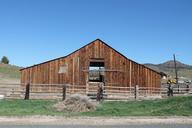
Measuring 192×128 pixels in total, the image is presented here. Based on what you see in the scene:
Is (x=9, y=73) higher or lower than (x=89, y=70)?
higher

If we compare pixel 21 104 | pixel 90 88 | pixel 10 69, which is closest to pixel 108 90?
pixel 90 88

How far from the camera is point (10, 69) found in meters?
82.1

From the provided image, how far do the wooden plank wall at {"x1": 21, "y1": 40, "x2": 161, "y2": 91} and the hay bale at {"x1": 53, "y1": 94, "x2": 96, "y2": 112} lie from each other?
1310cm

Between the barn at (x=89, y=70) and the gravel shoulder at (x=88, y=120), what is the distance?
16354 millimetres

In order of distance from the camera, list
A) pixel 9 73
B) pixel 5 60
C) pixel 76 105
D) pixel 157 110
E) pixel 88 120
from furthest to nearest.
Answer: pixel 5 60 → pixel 9 73 → pixel 76 105 → pixel 157 110 → pixel 88 120

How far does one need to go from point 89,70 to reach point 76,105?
46.2ft

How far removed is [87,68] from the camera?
36594mm

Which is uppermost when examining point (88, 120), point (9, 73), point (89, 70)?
point (9, 73)

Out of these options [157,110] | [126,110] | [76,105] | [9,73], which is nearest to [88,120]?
[76,105]

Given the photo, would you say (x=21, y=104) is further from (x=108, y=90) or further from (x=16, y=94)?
(x=108, y=90)

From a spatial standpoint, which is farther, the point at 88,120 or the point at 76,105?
the point at 76,105

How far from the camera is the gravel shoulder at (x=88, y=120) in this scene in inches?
731

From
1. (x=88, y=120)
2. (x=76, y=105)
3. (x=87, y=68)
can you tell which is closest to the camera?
(x=88, y=120)

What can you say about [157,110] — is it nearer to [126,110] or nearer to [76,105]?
[126,110]
